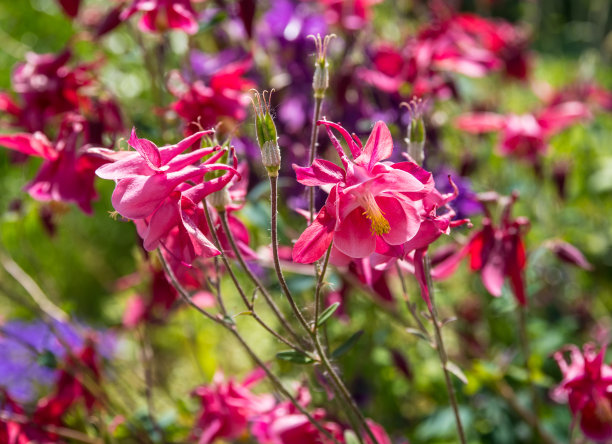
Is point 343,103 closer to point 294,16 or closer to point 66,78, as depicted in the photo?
point 294,16

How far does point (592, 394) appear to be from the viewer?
2.59 feet

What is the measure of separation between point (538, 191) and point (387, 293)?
103cm

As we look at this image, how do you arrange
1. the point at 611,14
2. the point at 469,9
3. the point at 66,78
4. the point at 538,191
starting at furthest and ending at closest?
the point at 469,9 → the point at 611,14 → the point at 538,191 → the point at 66,78

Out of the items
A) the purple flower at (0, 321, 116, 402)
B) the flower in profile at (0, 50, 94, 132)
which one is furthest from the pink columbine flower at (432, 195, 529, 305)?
the purple flower at (0, 321, 116, 402)

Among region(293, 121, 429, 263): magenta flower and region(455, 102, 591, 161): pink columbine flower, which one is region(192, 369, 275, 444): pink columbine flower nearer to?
region(293, 121, 429, 263): magenta flower

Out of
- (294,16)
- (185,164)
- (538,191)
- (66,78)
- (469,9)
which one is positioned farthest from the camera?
(469,9)

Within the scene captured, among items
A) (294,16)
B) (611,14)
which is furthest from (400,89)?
(611,14)

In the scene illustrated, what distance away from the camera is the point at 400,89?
3.98 feet

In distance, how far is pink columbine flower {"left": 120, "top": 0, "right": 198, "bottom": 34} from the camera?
3.17 ft

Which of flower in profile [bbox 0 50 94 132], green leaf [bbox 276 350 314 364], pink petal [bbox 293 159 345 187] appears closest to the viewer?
pink petal [bbox 293 159 345 187]

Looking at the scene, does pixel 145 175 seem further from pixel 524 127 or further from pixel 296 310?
pixel 524 127

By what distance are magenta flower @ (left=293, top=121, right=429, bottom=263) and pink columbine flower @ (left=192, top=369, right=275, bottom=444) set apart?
0.41 meters

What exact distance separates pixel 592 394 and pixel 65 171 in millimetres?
705

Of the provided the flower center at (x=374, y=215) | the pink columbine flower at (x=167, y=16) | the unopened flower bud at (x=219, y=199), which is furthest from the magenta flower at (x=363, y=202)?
the pink columbine flower at (x=167, y=16)
